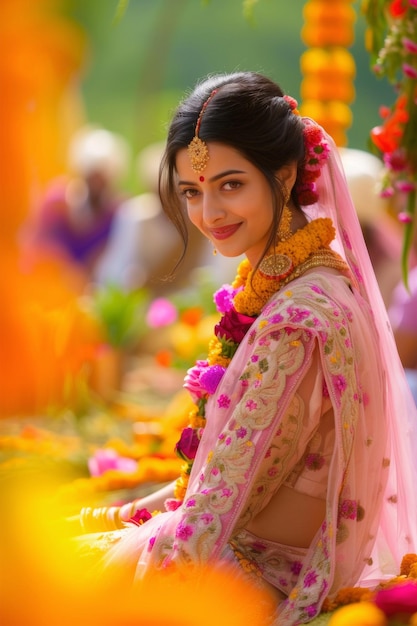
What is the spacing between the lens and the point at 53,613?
2.42 ft

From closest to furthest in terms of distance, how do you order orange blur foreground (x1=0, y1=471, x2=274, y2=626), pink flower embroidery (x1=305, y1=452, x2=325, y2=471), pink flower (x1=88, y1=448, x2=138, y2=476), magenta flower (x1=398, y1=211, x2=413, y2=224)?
orange blur foreground (x1=0, y1=471, x2=274, y2=626), pink flower embroidery (x1=305, y1=452, x2=325, y2=471), magenta flower (x1=398, y1=211, x2=413, y2=224), pink flower (x1=88, y1=448, x2=138, y2=476)

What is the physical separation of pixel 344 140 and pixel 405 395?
386 cm

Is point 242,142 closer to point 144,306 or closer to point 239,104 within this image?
point 239,104

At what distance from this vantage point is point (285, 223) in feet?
7.64

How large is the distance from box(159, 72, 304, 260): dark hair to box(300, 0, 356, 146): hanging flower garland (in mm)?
3707

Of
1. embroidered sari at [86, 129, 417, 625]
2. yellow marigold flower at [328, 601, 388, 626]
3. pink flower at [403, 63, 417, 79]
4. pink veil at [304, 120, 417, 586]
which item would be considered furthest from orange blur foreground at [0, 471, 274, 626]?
pink flower at [403, 63, 417, 79]

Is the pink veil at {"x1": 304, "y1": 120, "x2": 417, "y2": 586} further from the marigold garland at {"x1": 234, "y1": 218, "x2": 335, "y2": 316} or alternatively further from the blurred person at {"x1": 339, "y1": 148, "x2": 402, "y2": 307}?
the blurred person at {"x1": 339, "y1": 148, "x2": 402, "y2": 307}

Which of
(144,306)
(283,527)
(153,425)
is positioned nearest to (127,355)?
(144,306)

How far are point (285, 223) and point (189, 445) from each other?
0.60 meters

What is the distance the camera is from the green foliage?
20.4 feet

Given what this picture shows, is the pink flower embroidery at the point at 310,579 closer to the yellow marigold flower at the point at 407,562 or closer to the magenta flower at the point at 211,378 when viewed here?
the yellow marigold flower at the point at 407,562

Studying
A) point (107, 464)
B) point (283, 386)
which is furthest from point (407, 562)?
point (107, 464)

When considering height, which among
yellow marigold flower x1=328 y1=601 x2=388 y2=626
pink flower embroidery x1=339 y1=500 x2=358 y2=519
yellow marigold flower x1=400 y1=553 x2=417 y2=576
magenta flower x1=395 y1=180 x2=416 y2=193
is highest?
magenta flower x1=395 y1=180 x2=416 y2=193

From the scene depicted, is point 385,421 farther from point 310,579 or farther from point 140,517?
point 140,517
